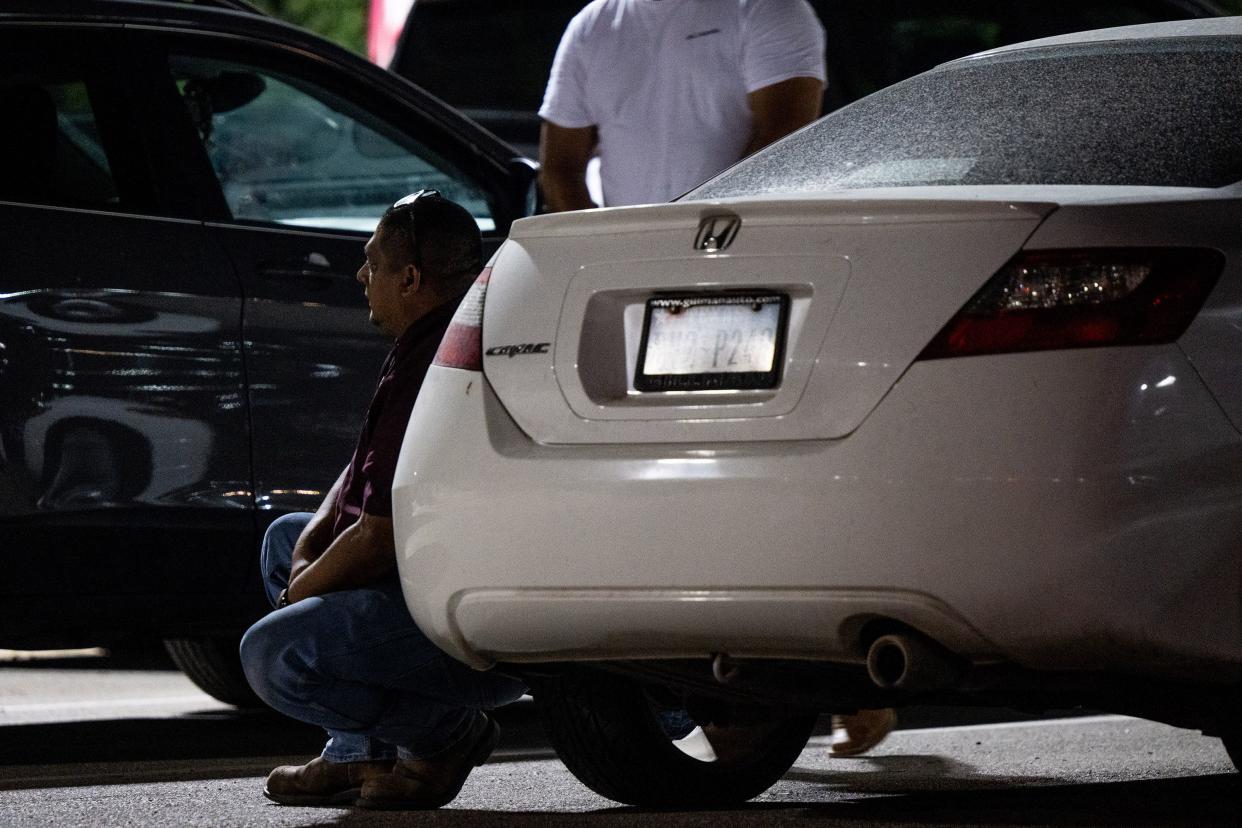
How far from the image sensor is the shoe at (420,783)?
4.28m

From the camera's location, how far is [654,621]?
3520mm

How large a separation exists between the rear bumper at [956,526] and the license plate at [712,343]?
13cm

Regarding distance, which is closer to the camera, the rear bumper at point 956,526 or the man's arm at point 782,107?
the rear bumper at point 956,526

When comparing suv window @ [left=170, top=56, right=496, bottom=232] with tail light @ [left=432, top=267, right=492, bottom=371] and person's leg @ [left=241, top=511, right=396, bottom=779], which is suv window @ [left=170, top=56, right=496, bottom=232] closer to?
person's leg @ [left=241, top=511, right=396, bottom=779]

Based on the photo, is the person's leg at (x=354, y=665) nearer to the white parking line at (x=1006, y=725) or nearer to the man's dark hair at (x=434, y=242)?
the man's dark hair at (x=434, y=242)

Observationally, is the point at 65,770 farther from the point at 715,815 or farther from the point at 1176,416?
the point at 1176,416

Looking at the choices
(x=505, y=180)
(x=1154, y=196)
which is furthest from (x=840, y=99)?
(x=1154, y=196)

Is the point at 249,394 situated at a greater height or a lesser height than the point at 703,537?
lesser

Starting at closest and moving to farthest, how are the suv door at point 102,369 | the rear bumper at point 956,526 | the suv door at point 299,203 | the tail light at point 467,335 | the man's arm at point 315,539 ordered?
the rear bumper at point 956,526 < the tail light at point 467,335 < the man's arm at point 315,539 < the suv door at point 102,369 < the suv door at point 299,203

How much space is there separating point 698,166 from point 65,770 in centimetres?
207

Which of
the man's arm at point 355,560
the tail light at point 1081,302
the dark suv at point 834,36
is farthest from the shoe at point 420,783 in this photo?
the dark suv at point 834,36

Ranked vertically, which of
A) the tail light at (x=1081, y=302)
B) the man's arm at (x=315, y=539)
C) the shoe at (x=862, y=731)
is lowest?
the shoe at (x=862, y=731)

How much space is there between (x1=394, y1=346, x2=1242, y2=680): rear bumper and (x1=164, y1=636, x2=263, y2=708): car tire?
282cm

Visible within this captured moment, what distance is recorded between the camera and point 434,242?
14.5 feet
